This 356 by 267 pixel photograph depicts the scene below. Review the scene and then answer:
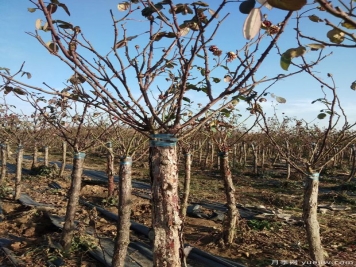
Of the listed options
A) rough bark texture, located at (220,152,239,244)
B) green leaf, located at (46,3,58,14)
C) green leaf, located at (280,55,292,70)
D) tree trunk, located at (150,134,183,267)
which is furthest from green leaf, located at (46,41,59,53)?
rough bark texture, located at (220,152,239,244)

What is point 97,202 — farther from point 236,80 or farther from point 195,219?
point 236,80

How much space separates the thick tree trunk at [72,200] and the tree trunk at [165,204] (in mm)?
3118

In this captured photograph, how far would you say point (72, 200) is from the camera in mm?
4621

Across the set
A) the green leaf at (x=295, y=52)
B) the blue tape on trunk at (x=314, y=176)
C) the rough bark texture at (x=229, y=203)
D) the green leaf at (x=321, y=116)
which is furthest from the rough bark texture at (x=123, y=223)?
the green leaf at (x=295, y=52)

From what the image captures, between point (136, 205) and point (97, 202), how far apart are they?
1416mm

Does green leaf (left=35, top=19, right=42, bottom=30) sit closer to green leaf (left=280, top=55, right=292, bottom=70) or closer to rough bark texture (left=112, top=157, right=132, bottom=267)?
green leaf (left=280, top=55, right=292, bottom=70)

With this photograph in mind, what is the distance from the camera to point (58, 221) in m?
6.52

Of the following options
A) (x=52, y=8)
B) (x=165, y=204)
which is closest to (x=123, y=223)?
(x=165, y=204)

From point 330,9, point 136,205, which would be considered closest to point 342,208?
point 136,205

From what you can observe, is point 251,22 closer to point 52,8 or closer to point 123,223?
point 52,8

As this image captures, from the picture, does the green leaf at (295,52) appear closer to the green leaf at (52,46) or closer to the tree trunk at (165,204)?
the tree trunk at (165,204)

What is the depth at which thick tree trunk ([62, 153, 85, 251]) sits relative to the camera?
4625mm

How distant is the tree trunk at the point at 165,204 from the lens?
1.80 m

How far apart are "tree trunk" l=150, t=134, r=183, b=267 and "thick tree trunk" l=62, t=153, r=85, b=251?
312 cm
